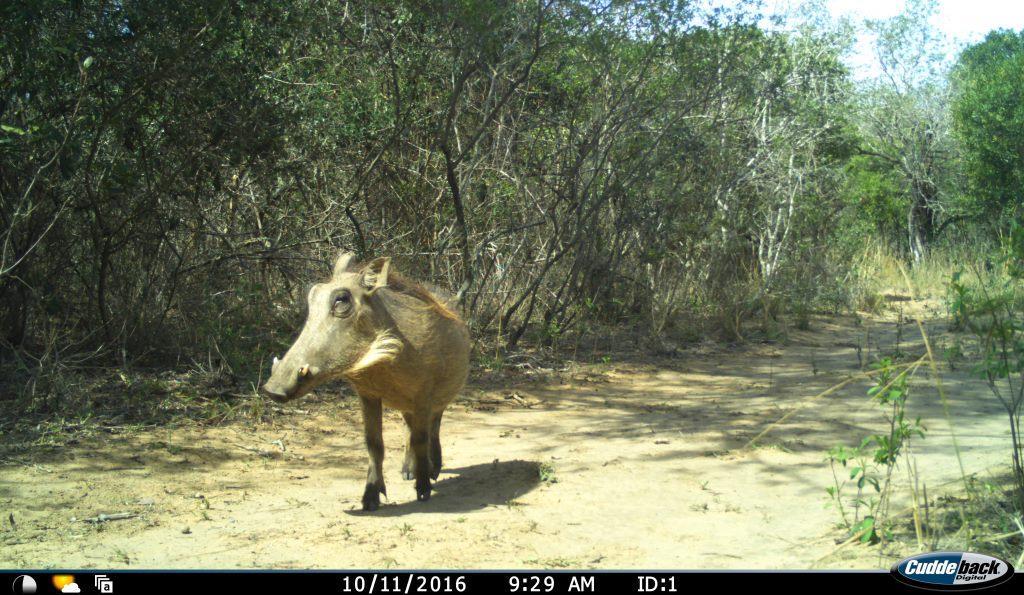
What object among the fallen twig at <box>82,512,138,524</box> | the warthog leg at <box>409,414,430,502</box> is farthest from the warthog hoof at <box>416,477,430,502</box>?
the fallen twig at <box>82,512,138,524</box>

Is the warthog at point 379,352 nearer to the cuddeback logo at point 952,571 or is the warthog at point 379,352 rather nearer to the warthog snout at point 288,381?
the warthog snout at point 288,381

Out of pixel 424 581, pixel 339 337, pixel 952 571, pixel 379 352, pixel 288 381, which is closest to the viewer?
pixel 952 571

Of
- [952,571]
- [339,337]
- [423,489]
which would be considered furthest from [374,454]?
[952,571]

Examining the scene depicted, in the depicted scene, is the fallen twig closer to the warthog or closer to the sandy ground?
the sandy ground

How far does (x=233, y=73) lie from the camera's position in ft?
23.3

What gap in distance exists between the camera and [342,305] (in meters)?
4.21

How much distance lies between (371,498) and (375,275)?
1184mm

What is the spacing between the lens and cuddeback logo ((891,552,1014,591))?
9.05 ft

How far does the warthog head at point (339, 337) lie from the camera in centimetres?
388

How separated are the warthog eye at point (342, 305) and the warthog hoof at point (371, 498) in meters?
0.99

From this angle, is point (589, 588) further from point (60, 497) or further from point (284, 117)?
point (284, 117)

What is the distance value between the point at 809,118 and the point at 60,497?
10980mm

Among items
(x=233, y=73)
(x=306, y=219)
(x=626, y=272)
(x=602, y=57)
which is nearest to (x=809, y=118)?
(x=626, y=272)

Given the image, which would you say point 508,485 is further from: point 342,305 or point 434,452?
point 342,305
